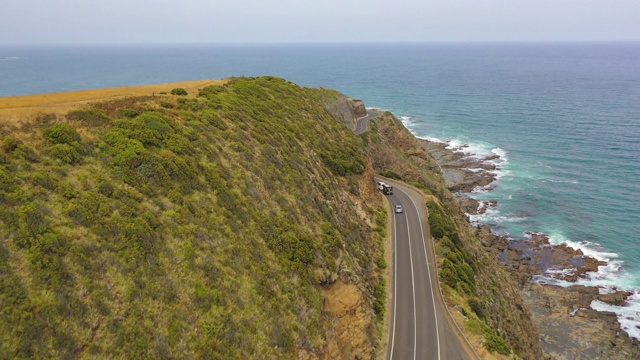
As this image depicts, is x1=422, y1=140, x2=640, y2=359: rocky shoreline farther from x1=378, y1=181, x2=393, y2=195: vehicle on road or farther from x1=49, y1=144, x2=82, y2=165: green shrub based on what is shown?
x1=49, y1=144, x2=82, y2=165: green shrub

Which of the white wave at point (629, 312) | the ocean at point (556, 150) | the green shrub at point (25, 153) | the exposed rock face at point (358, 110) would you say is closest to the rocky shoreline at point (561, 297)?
the white wave at point (629, 312)

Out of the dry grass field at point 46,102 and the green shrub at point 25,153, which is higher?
the dry grass field at point 46,102

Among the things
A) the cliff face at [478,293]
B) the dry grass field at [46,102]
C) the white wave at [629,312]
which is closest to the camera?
the dry grass field at [46,102]

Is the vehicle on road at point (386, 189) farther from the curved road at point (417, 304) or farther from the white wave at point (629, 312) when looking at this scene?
the white wave at point (629, 312)

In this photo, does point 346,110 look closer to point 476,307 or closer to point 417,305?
point 476,307

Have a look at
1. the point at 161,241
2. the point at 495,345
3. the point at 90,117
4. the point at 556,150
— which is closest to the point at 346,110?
the point at 556,150

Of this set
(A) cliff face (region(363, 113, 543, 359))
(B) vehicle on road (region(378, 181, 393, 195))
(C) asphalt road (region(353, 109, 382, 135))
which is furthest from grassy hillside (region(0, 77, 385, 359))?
(C) asphalt road (region(353, 109, 382, 135))

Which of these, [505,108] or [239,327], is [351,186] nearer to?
[239,327]
